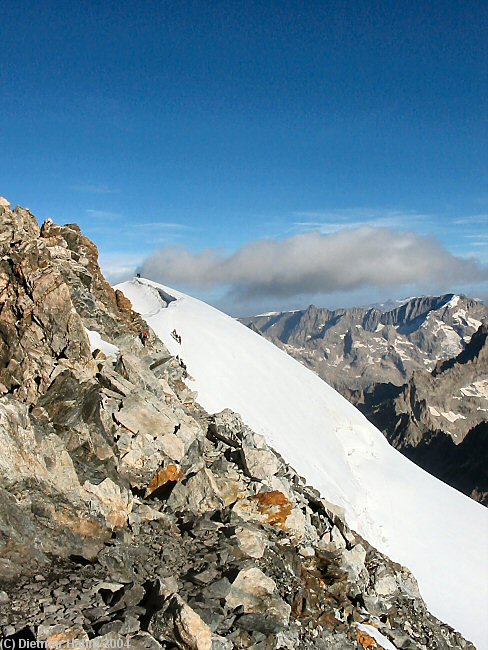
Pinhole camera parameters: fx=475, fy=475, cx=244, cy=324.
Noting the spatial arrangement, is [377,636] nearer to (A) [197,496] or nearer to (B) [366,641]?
(B) [366,641]

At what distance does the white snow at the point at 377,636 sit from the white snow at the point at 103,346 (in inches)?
516

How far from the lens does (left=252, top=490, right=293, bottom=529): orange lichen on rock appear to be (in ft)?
54.9

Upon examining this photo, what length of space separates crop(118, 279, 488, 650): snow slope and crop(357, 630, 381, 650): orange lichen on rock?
1570 cm

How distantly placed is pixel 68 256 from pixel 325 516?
20.6 m

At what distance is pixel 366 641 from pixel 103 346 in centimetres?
1484

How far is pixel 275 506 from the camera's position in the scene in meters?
17.1

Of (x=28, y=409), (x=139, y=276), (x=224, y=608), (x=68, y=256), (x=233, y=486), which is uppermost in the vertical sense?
(x=139, y=276)

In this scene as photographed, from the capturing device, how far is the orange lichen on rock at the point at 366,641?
13.3 m

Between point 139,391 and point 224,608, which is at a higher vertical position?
point 139,391

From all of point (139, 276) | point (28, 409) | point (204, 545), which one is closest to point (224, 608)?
point (204, 545)

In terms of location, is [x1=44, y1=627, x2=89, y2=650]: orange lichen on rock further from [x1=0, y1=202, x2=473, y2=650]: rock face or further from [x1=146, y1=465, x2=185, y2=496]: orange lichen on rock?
[x1=146, y1=465, x2=185, y2=496]: orange lichen on rock

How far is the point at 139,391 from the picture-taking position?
59.1ft

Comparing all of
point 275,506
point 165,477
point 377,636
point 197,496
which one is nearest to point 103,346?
point 165,477

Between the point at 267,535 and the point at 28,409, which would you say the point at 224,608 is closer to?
the point at 267,535
